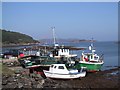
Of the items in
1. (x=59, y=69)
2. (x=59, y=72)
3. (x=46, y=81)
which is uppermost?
(x=59, y=69)

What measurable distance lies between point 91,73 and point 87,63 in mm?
1563

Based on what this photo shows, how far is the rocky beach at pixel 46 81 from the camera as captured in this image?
72.1 ft

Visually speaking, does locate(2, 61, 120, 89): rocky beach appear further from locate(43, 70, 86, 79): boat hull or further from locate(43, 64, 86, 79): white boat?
locate(43, 64, 86, 79): white boat

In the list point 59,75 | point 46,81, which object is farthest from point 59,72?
point 46,81

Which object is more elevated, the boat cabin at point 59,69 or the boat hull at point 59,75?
the boat cabin at point 59,69

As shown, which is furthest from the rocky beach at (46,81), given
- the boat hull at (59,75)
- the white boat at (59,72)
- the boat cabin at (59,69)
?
the boat cabin at (59,69)

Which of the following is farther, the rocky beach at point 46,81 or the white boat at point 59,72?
Answer: the white boat at point 59,72

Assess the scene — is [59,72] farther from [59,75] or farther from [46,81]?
[46,81]

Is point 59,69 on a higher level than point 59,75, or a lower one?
higher

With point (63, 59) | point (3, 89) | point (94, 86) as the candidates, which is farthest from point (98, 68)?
point (3, 89)

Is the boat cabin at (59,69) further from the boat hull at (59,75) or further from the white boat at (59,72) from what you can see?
the boat hull at (59,75)

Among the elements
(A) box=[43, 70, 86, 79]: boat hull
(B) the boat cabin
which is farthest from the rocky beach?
(B) the boat cabin

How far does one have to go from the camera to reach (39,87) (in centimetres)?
2184

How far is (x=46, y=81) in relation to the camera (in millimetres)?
25266
